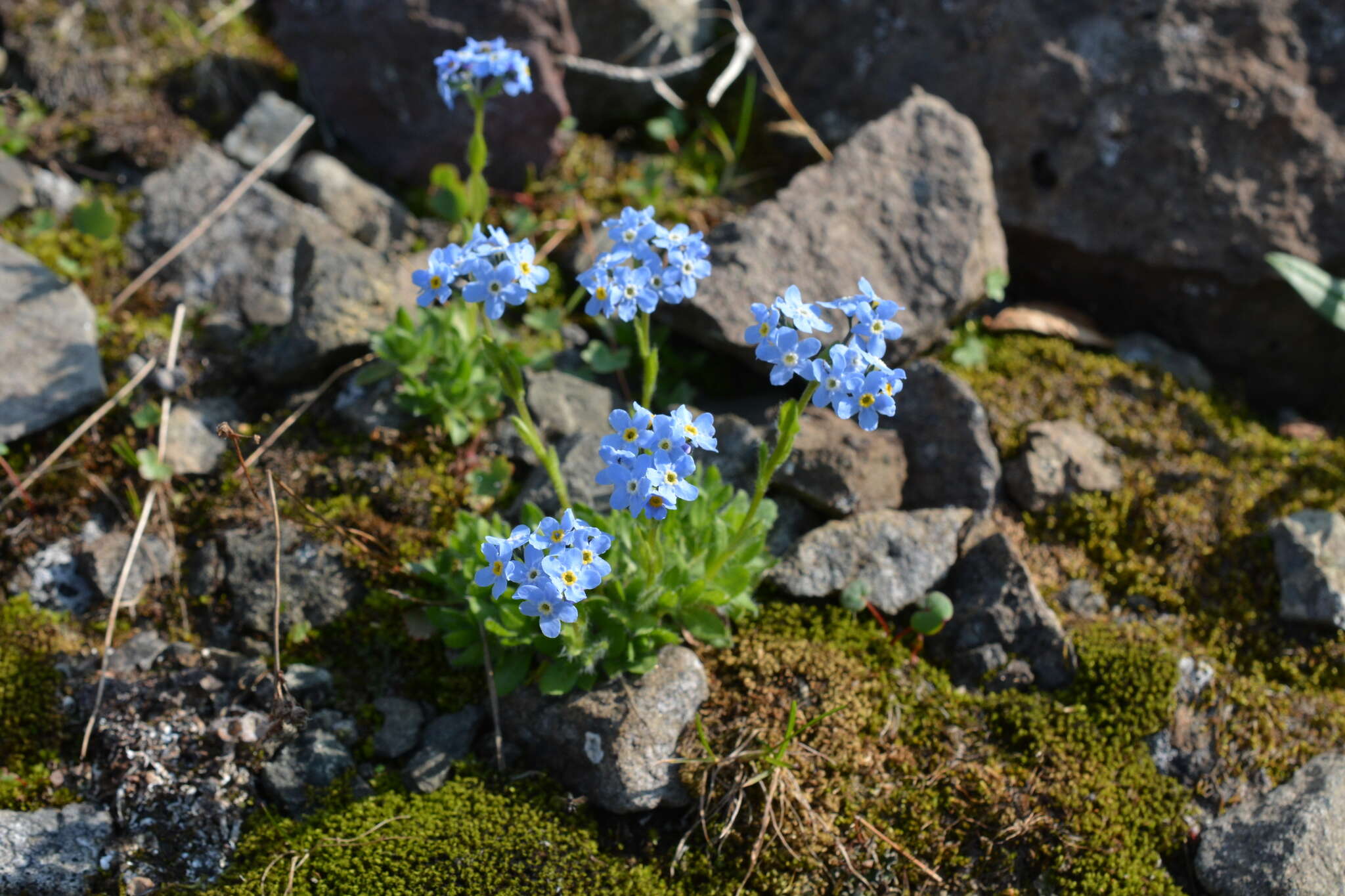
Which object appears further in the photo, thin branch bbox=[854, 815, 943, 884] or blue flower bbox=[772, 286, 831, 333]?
thin branch bbox=[854, 815, 943, 884]

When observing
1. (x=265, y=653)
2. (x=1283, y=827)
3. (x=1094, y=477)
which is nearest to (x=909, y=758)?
(x=1283, y=827)

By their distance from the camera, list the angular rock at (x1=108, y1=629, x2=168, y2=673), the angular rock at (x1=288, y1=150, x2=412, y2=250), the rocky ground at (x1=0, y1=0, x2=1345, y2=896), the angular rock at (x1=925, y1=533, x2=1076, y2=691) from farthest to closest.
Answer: the angular rock at (x1=288, y1=150, x2=412, y2=250) → the angular rock at (x1=925, y1=533, x2=1076, y2=691) → the angular rock at (x1=108, y1=629, x2=168, y2=673) → the rocky ground at (x1=0, y1=0, x2=1345, y2=896)

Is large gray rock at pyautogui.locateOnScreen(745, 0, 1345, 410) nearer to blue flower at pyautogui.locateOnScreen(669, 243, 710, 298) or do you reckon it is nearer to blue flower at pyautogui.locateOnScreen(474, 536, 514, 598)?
blue flower at pyautogui.locateOnScreen(669, 243, 710, 298)

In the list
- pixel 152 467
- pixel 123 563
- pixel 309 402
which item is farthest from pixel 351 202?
pixel 123 563

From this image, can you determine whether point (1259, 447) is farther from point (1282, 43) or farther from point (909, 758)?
point (909, 758)

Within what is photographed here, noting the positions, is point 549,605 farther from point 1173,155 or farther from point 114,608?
point 1173,155

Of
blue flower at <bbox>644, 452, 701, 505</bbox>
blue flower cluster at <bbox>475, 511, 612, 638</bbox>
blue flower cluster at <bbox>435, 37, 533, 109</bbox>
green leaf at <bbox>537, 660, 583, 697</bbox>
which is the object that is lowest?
green leaf at <bbox>537, 660, 583, 697</bbox>

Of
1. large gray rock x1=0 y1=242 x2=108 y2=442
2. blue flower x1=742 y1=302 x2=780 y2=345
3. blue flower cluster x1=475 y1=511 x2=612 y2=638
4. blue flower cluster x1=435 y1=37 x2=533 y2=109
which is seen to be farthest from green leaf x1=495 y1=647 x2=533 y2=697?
large gray rock x1=0 y1=242 x2=108 y2=442
